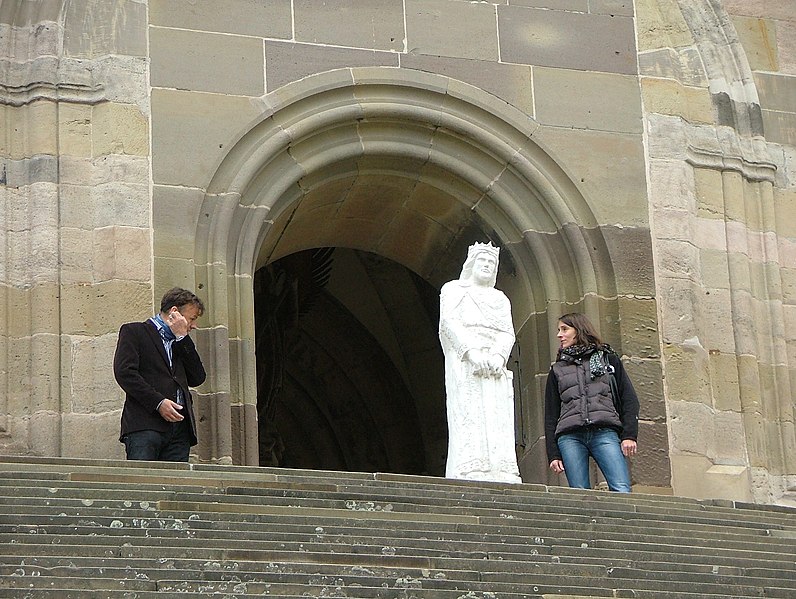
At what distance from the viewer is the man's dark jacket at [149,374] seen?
13898 millimetres

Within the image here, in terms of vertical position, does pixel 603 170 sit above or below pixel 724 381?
above

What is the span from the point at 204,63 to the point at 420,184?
1932mm

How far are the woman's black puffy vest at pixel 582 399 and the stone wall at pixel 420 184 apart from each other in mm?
2081

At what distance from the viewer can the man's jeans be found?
45.5 feet

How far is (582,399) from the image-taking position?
1454 cm

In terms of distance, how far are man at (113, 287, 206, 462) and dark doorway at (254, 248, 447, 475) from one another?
6.88m

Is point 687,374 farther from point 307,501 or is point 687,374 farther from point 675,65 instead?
point 307,501

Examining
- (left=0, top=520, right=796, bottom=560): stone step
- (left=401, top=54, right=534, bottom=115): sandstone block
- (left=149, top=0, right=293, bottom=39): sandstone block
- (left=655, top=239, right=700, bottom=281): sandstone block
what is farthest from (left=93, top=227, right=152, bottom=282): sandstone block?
(left=0, top=520, right=796, bottom=560): stone step

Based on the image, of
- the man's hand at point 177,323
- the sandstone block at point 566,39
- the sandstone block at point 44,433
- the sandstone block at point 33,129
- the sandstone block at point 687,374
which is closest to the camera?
the man's hand at point 177,323

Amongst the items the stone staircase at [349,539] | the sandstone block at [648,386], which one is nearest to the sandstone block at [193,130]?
the sandstone block at [648,386]

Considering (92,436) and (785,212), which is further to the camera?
(785,212)

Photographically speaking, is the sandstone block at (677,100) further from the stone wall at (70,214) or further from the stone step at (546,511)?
the stone step at (546,511)

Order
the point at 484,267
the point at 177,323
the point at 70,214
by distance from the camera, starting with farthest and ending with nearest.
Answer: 1. the point at 70,214
2. the point at 484,267
3. the point at 177,323

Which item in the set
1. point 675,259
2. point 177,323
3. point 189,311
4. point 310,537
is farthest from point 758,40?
point 310,537
